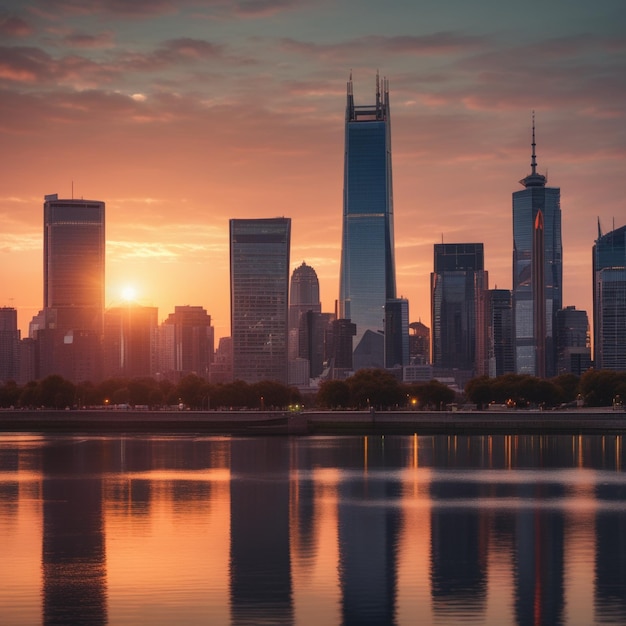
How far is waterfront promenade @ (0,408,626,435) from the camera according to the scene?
170 metres

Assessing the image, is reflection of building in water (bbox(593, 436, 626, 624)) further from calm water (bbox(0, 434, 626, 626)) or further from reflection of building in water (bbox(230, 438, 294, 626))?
reflection of building in water (bbox(230, 438, 294, 626))

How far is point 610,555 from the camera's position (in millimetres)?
52000

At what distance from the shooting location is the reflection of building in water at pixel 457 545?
4269 cm

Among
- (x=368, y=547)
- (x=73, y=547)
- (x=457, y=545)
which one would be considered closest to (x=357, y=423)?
A: (x=457, y=545)

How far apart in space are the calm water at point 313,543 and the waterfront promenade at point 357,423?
6573 centimetres

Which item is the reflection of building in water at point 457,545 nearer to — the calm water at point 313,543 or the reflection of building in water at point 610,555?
the calm water at point 313,543

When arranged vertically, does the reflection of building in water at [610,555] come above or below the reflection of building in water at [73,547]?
below

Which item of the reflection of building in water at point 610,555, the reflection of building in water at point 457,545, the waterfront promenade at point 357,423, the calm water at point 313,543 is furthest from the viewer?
the waterfront promenade at point 357,423

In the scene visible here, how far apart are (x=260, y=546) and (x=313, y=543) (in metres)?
2.53

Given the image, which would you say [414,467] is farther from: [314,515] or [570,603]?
[570,603]

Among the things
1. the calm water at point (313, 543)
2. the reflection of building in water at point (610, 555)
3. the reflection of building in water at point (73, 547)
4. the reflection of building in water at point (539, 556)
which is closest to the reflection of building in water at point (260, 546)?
the calm water at point (313, 543)

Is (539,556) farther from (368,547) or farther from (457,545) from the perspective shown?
(368,547)

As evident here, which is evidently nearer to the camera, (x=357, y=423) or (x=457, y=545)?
(x=457, y=545)

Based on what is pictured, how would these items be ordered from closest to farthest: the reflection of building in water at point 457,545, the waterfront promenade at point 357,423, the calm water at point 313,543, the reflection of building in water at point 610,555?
1. the reflection of building in water at point 610,555
2. the calm water at point 313,543
3. the reflection of building in water at point 457,545
4. the waterfront promenade at point 357,423
